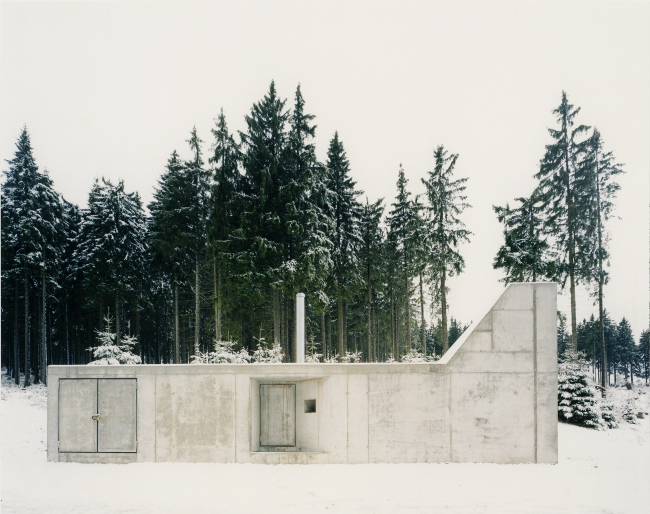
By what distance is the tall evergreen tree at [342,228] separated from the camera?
25.5 metres

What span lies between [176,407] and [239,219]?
1250cm

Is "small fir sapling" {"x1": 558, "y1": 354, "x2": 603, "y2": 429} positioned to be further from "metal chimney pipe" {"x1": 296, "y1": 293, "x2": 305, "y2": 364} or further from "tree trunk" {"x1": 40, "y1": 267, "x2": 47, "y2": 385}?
"tree trunk" {"x1": 40, "y1": 267, "x2": 47, "y2": 385}

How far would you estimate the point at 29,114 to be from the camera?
25.5 m

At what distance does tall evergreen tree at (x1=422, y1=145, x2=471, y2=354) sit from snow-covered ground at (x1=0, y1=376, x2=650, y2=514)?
1519cm

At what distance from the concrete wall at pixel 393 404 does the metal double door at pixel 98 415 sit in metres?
0.14

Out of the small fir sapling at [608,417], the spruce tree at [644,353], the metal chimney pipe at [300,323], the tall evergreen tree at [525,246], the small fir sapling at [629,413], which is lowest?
the spruce tree at [644,353]

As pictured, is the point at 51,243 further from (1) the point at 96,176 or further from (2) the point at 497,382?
(2) the point at 497,382

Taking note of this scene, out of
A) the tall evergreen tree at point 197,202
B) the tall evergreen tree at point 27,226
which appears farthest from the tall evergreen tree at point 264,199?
the tall evergreen tree at point 27,226

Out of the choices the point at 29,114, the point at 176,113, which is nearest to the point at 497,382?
the point at 176,113

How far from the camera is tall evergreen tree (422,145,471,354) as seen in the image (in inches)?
992

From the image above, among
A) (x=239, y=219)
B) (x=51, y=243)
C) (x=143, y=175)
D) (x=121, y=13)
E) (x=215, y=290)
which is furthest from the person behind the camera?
(x=143, y=175)

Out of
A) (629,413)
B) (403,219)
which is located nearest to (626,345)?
(403,219)

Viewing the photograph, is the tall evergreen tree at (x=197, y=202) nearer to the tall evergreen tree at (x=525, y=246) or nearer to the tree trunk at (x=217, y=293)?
the tree trunk at (x=217, y=293)

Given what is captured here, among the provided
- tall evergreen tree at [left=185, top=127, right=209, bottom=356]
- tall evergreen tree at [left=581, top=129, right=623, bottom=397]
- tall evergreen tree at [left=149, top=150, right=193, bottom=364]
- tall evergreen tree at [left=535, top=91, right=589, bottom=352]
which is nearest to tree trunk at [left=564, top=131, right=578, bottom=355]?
tall evergreen tree at [left=535, top=91, right=589, bottom=352]
